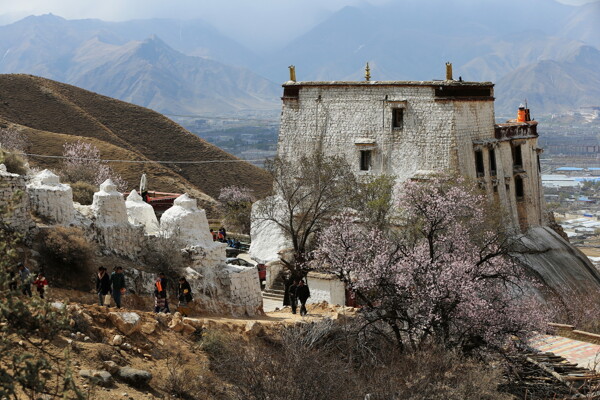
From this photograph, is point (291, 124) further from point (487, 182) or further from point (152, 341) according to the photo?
point (152, 341)

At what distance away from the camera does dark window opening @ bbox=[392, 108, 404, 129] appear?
39562mm

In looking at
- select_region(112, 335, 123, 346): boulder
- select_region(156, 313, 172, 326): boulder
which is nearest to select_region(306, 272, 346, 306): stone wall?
select_region(156, 313, 172, 326): boulder

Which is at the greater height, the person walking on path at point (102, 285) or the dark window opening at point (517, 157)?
the dark window opening at point (517, 157)

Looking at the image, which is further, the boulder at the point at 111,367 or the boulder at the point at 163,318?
the boulder at the point at 163,318

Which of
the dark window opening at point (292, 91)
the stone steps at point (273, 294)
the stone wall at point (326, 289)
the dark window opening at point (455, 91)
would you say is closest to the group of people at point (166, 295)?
the stone wall at point (326, 289)

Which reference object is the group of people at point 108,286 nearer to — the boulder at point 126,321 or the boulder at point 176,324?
the boulder at point 176,324

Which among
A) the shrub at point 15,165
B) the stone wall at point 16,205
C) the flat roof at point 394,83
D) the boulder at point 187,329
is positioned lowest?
the boulder at point 187,329

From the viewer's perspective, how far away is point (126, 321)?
18.0 metres

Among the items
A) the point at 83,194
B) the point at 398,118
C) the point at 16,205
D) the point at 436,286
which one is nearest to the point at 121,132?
the point at 398,118

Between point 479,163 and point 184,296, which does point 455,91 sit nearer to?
point 479,163

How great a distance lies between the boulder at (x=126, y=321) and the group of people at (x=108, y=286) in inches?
70.8

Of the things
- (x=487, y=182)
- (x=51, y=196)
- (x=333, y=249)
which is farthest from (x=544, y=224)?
(x=51, y=196)

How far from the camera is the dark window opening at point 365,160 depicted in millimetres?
40125

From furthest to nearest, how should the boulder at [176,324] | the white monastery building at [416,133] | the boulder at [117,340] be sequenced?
the white monastery building at [416,133] < the boulder at [176,324] < the boulder at [117,340]
